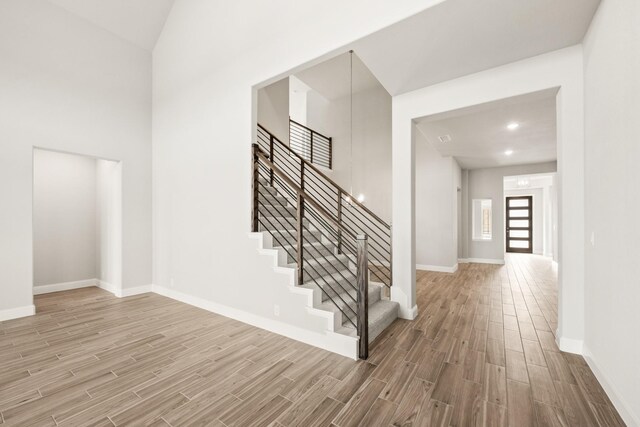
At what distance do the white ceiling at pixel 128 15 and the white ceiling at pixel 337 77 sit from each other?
2.91 metres

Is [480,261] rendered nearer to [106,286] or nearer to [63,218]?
[106,286]

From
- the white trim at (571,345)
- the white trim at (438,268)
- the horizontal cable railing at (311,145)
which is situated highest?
the horizontal cable railing at (311,145)

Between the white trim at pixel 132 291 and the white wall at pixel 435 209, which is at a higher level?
the white wall at pixel 435 209

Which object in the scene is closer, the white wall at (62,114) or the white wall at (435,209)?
the white wall at (62,114)

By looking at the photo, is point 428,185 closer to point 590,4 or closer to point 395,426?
point 590,4

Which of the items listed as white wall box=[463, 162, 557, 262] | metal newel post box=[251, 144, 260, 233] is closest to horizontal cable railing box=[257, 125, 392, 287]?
metal newel post box=[251, 144, 260, 233]

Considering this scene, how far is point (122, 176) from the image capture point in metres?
4.72

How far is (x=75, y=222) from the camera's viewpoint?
5238 mm

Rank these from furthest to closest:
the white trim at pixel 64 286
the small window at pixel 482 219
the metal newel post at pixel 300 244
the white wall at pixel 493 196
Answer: the small window at pixel 482 219 < the white wall at pixel 493 196 < the white trim at pixel 64 286 < the metal newel post at pixel 300 244

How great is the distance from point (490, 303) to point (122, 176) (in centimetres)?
648

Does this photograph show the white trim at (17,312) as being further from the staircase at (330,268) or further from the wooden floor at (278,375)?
the staircase at (330,268)

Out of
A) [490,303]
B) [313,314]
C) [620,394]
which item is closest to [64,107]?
[313,314]

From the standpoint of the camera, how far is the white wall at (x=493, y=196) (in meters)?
8.10

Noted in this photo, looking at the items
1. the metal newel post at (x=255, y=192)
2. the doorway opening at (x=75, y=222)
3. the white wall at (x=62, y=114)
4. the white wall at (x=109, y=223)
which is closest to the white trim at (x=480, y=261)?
the metal newel post at (x=255, y=192)
